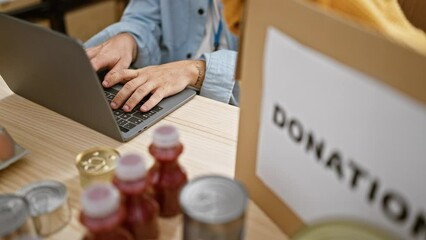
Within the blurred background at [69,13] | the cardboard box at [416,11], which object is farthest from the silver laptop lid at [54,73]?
the blurred background at [69,13]

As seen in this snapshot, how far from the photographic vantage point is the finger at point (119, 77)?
860 millimetres

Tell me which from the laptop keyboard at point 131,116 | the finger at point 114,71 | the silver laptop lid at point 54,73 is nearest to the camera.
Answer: the silver laptop lid at point 54,73

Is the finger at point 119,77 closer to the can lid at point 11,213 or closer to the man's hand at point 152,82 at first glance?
the man's hand at point 152,82

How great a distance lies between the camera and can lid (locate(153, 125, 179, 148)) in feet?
1.59

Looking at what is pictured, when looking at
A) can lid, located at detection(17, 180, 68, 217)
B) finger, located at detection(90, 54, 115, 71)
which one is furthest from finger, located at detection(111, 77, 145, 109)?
can lid, located at detection(17, 180, 68, 217)

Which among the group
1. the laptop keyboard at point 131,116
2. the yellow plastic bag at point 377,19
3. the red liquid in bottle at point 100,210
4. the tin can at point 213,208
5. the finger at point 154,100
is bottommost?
the laptop keyboard at point 131,116

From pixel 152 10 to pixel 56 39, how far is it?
0.68m

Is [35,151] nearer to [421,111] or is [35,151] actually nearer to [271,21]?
[271,21]

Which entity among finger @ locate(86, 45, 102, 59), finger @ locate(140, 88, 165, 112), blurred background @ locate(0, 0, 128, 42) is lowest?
blurred background @ locate(0, 0, 128, 42)

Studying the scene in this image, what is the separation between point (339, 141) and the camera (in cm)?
43

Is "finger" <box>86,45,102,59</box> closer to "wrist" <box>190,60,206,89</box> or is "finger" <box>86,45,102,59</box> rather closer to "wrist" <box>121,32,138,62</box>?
"wrist" <box>121,32,138,62</box>

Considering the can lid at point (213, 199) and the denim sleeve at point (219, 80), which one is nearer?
the can lid at point (213, 199)

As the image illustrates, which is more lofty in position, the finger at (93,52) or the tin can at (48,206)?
the tin can at (48,206)

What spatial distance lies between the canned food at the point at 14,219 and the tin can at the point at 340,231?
28cm
